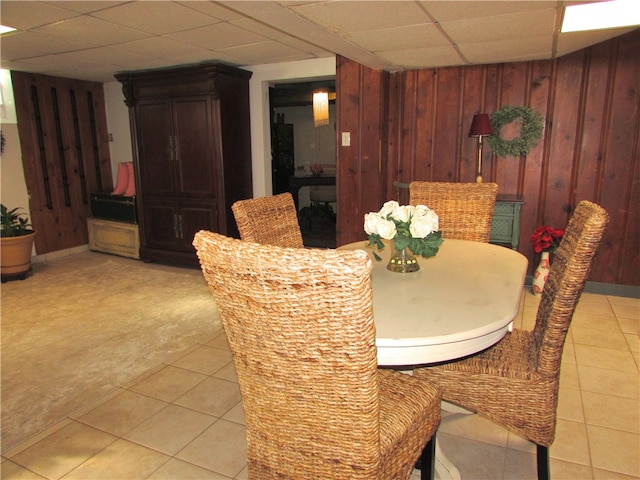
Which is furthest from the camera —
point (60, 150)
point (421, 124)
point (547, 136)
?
point (60, 150)

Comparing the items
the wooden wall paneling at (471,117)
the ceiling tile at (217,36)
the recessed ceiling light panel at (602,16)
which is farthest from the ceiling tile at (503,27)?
the ceiling tile at (217,36)

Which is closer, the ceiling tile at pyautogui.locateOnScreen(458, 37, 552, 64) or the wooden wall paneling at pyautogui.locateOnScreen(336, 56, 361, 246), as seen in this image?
the ceiling tile at pyautogui.locateOnScreen(458, 37, 552, 64)

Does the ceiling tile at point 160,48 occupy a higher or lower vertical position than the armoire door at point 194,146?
higher

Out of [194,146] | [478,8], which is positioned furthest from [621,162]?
[194,146]

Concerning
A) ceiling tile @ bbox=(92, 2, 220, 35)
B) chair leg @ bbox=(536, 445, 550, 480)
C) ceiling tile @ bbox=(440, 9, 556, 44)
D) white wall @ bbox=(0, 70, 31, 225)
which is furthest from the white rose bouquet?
white wall @ bbox=(0, 70, 31, 225)

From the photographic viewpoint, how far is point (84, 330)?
3275mm

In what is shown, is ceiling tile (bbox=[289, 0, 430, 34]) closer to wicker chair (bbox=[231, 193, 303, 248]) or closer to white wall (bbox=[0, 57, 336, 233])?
wicker chair (bbox=[231, 193, 303, 248])

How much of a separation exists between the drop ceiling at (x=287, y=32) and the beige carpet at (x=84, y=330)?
217 cm

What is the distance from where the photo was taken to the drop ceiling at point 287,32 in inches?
97.1

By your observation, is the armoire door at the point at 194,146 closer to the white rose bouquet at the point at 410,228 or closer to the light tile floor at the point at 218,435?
the light tile floor at the point at 218,435

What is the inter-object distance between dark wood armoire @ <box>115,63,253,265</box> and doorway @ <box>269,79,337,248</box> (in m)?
0.88

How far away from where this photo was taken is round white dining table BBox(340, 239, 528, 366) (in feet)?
4.02

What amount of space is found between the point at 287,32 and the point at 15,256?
359 cm

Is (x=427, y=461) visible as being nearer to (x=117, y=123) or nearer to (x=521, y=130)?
(x=521, y=130)
